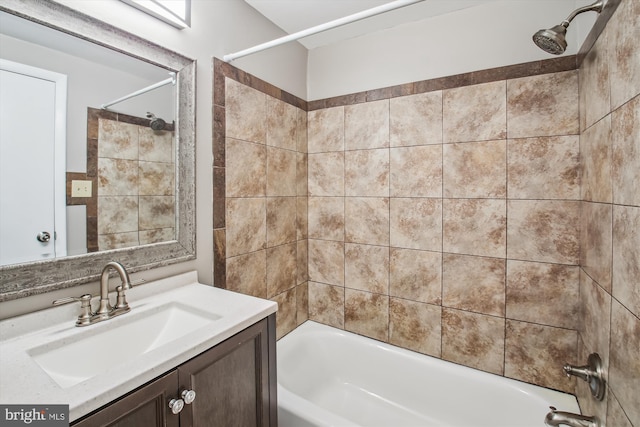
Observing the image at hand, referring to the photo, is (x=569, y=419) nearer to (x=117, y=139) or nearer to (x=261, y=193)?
(x=261, y=193)

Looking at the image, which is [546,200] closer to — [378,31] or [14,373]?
[378,31]

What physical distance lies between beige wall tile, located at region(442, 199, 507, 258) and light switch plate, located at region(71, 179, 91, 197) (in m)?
1.77

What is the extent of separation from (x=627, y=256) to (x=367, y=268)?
1.32 m

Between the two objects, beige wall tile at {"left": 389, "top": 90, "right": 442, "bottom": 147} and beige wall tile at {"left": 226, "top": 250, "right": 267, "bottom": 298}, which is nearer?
beige wall tile at {"left": 226, "top": 250, "right": 267, "bottom": 298}

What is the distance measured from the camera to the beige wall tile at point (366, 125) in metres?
1.95

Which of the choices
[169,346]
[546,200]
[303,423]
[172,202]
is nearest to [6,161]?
[172,202]

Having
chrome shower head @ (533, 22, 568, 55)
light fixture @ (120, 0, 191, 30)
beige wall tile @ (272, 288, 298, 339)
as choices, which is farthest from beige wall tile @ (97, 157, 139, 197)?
chrome shower head @ (533, 22, 568, 55)

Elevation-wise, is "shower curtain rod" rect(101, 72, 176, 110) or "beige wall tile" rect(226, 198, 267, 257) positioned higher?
"shower curtain rod" rect(101, 72, 176, 110)

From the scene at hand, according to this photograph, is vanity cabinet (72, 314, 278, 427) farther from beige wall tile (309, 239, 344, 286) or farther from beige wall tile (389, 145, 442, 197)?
beige wall tile (389, 145, 442, 197)

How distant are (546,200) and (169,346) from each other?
6.00 feet

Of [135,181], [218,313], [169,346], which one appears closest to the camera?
[169,346]

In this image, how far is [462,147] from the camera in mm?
1711

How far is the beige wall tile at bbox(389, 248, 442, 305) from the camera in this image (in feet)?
5.96

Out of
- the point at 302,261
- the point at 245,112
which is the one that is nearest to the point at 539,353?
the point at 302,261
